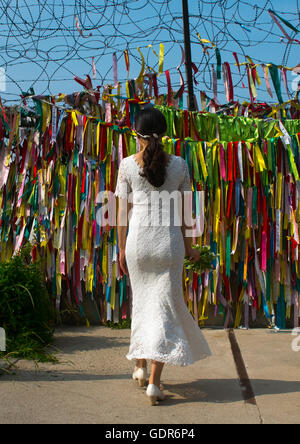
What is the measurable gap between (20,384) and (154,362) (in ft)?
2.72

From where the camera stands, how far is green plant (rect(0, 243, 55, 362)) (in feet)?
13.6

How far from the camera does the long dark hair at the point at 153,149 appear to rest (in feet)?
11.0

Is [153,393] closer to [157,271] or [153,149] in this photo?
[157,271]

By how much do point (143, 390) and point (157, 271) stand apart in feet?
2.30

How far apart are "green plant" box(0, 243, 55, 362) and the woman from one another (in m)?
1.02

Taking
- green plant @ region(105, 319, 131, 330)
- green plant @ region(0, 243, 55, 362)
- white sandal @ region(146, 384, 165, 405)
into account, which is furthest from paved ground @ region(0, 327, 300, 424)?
green plant @ region(105, 319, 131, 330)

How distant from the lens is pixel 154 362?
328 centimetres

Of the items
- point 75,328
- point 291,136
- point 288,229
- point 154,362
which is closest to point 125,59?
point 291,136

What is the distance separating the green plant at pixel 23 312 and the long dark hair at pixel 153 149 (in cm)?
141
